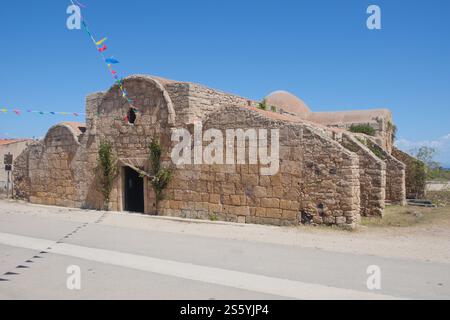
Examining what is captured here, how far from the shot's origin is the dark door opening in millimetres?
14773

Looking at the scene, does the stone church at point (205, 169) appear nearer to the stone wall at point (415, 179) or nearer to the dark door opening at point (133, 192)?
the dark door opening at point (133, 192)

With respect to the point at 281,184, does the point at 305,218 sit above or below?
below

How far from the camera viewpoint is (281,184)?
36.2 feet

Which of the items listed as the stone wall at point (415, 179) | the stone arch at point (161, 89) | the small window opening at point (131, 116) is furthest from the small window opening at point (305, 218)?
the stone wall at point (415, 179)

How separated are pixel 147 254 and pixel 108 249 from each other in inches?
37.0

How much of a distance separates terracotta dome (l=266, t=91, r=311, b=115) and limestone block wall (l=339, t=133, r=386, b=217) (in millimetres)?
12264

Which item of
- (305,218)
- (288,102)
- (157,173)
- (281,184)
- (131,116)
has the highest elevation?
(288,102)

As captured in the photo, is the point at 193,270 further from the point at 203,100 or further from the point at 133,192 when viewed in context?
the point at 133,192

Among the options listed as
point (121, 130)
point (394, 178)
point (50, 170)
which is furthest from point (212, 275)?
point (50, 170)

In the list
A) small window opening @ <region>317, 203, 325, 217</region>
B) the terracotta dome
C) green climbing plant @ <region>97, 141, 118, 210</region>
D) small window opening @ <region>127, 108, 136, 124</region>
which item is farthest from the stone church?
the terracotta dome

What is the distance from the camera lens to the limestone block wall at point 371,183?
1192cm

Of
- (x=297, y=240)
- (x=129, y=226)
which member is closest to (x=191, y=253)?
(x=297, y=240)

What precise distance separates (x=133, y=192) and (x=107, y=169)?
4.32ft

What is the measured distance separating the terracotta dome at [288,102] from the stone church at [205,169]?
8219mm
